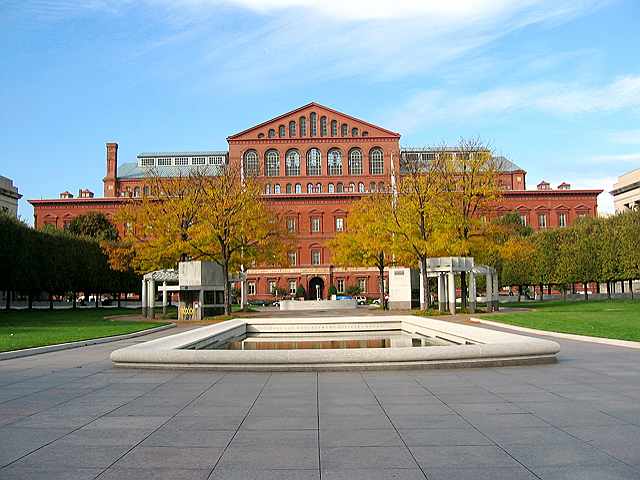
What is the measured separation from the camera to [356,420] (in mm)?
8328

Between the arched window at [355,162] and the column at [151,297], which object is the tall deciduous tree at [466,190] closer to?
the column at [151,297]

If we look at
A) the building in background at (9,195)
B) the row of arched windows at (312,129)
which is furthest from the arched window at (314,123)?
the building in background at (9,195)

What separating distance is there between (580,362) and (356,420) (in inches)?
322

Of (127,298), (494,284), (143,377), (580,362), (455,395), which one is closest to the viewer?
(455,395)

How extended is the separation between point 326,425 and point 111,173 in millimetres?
93902

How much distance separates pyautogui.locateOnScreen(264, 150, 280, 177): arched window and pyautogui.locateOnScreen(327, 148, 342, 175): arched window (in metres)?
7.69

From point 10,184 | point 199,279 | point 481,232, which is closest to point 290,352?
point 199,279

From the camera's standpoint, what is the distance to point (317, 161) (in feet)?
291

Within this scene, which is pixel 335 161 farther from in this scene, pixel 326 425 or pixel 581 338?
pixel 326 425

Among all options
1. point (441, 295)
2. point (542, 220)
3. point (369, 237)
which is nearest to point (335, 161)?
point (542, 220)

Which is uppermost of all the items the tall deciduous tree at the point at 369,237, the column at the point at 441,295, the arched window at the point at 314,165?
the arched window at the point at 314,165

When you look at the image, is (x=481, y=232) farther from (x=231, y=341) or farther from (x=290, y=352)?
(x=290, y=352)

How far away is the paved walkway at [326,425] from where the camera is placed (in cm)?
616

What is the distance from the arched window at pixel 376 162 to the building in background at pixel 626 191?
3681cm
